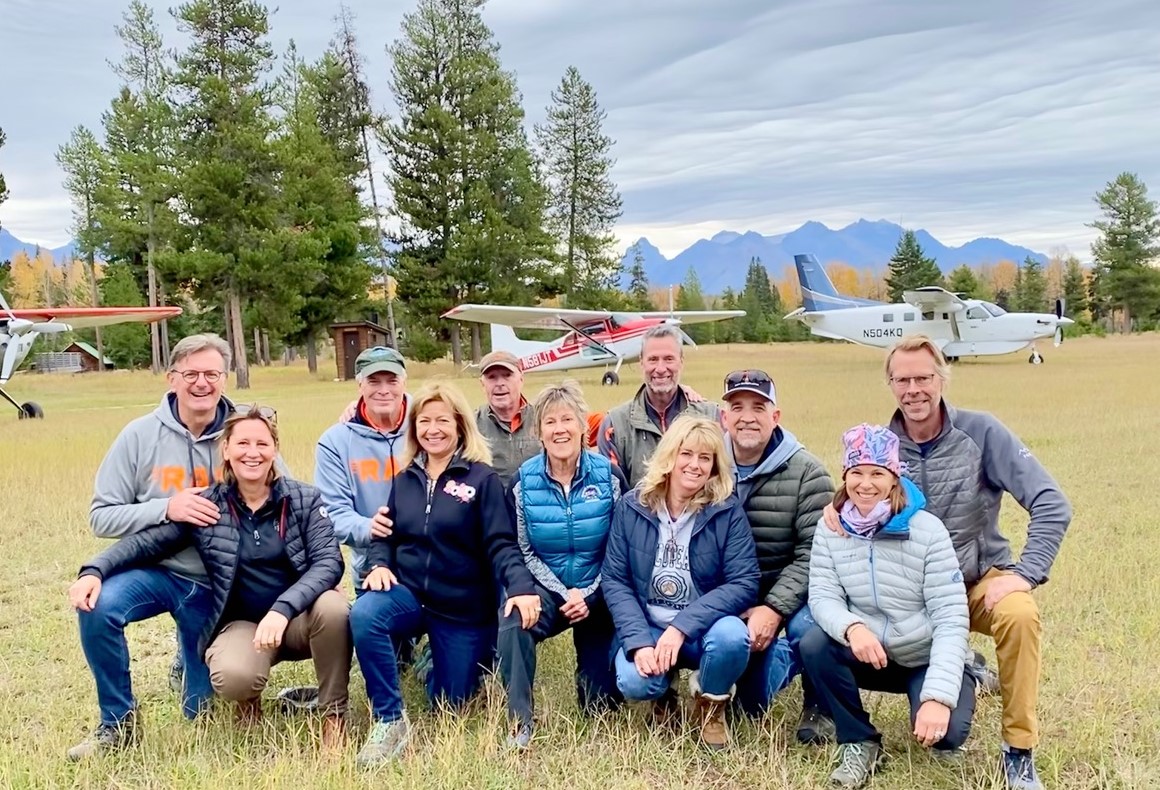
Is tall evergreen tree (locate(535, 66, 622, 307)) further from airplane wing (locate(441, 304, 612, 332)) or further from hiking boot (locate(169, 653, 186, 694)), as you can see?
hiking boot (locate(169, 653, 186, 694))

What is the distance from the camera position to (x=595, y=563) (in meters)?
3.52

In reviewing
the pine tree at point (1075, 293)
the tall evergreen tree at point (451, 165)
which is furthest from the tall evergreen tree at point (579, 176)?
the pine tree at point (1075, 293)

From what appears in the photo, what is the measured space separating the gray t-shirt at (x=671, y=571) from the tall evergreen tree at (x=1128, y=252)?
66347 mm

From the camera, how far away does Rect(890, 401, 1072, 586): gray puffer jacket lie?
10.6 ft

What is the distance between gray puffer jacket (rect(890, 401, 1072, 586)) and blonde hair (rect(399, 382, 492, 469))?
1.72 meters

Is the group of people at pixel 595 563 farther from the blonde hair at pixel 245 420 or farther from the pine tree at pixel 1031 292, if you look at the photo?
the pine tree at pixel 1031 292

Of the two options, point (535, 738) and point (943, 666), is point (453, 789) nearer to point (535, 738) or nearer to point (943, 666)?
point (535, 738)

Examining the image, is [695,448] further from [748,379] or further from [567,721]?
[567,721]

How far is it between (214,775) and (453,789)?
80 centimetres

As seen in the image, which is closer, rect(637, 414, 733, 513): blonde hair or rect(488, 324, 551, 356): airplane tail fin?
rect(637, 414, 733, 513): blonde hair

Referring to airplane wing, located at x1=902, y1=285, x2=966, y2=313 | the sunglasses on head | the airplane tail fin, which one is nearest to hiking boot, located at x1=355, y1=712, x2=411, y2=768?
the sunglasses on head

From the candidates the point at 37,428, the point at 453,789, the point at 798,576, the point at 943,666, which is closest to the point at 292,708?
the point at 453,789

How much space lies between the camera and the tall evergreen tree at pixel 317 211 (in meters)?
31.3

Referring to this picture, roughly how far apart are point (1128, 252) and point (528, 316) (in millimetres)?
53144
